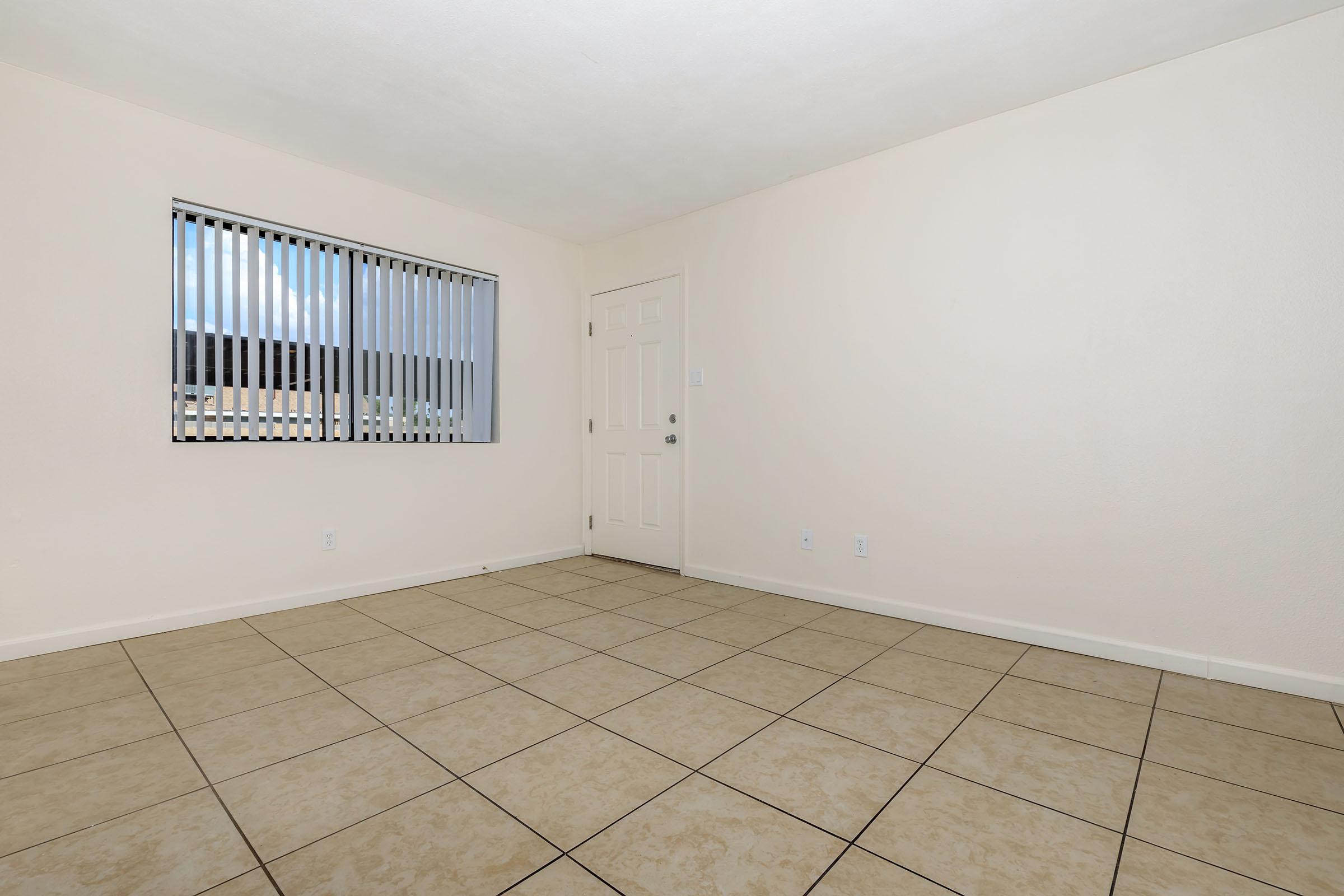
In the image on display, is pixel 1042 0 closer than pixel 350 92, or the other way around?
pixel 1042 0

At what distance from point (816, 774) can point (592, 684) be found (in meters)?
0.98

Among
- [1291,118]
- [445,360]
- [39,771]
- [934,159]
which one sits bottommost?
[39,771]

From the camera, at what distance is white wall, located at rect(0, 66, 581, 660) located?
2705mm

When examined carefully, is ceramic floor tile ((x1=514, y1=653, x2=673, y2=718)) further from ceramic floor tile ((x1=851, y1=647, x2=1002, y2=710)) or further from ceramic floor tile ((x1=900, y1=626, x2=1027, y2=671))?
ceramic floor tile ((x1=900, y1=626, x2=1027, y2=671))

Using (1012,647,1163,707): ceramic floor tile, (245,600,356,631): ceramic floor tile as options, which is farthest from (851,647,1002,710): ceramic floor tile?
(245,600,356,631): ceramic floor tile

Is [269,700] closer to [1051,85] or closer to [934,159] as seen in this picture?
[934,159]

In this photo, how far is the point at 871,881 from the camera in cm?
133

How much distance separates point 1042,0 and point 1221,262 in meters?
1.27

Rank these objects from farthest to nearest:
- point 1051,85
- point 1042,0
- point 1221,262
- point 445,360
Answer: point 445,360
point 1051,85
point 1221,262
point 1042,0

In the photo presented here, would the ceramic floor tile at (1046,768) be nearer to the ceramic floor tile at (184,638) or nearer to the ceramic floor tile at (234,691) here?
the ceramic floor tile at (234,691)

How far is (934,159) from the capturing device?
10.6 ft

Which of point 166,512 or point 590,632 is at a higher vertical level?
point 166,512

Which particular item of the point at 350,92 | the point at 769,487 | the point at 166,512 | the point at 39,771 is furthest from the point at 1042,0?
the point at 166,512

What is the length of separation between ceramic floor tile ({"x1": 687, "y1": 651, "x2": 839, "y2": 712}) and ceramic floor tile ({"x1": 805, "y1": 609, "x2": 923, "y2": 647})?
0.56 meters
